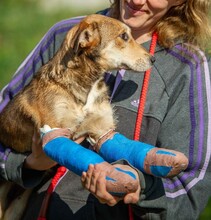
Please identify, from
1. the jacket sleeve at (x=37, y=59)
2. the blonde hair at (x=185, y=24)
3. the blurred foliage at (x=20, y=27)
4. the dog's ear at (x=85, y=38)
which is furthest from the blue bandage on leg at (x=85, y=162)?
the blurred foliage at (x=20, y=27)

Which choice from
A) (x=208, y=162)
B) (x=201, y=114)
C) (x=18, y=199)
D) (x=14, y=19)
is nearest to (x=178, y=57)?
(x=201, y=114)

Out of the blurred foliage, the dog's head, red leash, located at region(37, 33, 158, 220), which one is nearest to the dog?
the dog's head

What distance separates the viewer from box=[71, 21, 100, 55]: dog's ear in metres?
3.78

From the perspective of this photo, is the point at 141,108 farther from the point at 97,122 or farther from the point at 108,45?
the point at 108,45

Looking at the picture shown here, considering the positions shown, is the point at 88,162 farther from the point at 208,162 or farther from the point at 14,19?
the point at 14,19

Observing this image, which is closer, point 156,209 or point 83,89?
point 156,209

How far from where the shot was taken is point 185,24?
4.14m

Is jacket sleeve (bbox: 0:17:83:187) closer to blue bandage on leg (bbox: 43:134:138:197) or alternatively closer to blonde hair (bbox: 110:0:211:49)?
blonde hair (bbox: 110:0:211:49)

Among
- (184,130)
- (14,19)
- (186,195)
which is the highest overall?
(184,130)

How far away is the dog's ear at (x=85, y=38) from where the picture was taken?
12.4ft

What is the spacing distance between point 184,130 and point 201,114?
13 cm

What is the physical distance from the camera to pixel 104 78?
4.04 metres

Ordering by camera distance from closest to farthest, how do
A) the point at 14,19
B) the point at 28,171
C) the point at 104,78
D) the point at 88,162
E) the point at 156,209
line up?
the point at 88,162
the point at 156,209
the point at 28,171
the point at 104,78
the point at 14,19

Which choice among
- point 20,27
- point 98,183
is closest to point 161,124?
point 98,183
